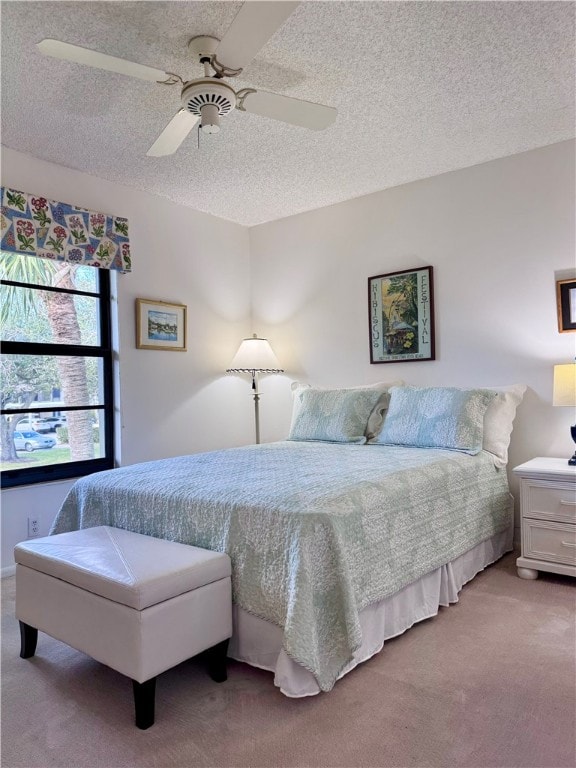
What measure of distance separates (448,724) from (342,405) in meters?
2.16

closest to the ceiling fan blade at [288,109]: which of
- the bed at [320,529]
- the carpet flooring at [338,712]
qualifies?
the bed at [320,529]

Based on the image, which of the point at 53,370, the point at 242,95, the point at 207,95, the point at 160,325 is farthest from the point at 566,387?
the point at 53,370

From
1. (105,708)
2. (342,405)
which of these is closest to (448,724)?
(105,708)

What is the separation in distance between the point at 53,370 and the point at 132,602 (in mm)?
2246

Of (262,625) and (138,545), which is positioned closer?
(262,625)

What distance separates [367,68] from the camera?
7.73ft

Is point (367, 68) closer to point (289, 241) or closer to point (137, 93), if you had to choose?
point (137, 93)

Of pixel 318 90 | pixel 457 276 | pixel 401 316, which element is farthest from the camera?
pixel 401 316

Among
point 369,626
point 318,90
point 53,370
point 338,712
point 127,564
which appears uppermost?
point 318,90

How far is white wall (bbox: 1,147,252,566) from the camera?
3293 mm

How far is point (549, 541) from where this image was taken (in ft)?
8.77

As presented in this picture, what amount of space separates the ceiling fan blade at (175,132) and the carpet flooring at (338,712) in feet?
7.24

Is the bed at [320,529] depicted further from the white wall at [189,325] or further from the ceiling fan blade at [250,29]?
the ceiling fan blade at [250,29]

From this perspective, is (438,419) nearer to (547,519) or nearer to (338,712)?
(547,519)
